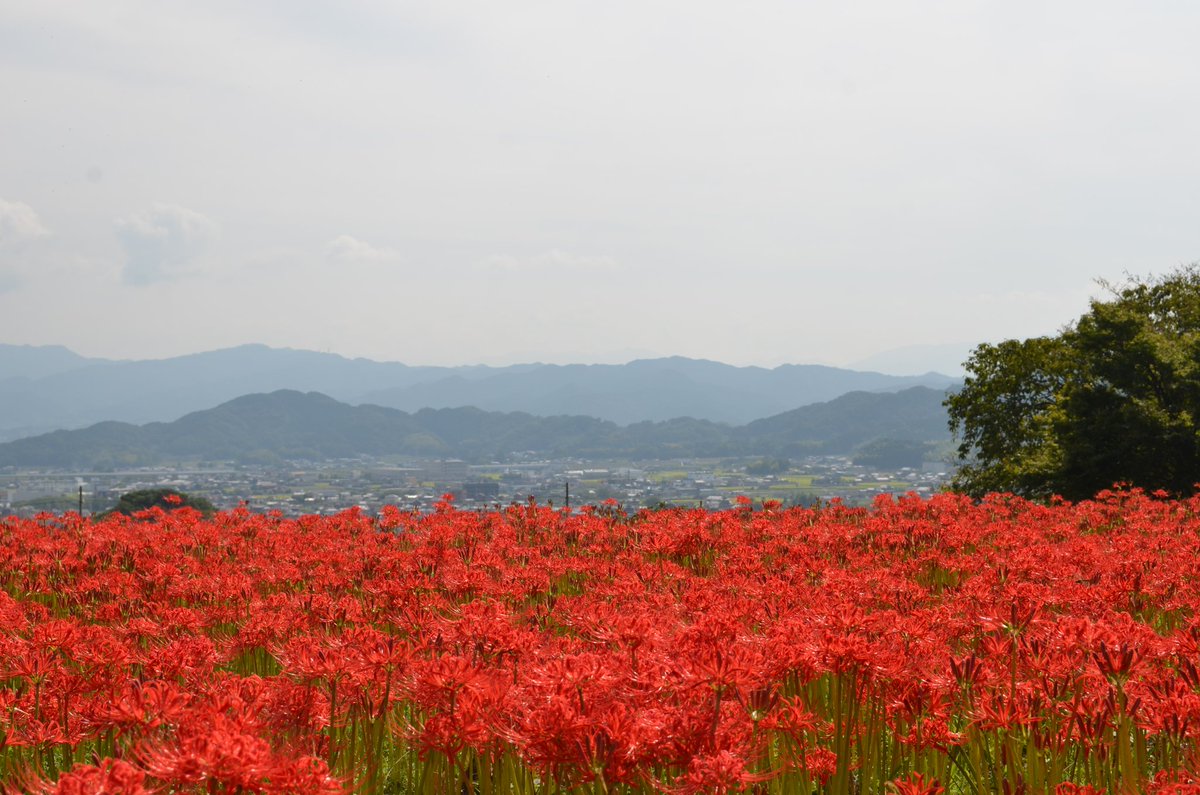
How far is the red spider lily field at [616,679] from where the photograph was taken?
3283 millimetres

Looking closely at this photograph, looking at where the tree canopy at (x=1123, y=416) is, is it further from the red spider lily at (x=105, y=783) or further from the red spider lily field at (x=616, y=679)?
the red spider lily at (x=105, y=783)

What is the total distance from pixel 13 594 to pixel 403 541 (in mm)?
4533

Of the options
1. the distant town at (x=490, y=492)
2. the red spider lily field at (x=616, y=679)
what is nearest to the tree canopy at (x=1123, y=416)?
the distant town at (x=490, y=492)

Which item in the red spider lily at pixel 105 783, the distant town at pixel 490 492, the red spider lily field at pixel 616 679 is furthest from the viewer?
the distant town at pixel 490 492

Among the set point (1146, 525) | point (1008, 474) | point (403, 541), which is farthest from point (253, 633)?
point (1008, 474)

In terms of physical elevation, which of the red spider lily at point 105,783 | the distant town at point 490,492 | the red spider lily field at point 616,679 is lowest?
the distant town at point 490,492

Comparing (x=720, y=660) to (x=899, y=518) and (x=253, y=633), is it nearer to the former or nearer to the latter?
(x=253, y=633)

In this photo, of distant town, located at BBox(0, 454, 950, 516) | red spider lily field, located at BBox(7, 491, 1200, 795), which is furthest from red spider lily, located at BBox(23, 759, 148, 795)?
distant town, located at BBox(0, 454, 950, 516)

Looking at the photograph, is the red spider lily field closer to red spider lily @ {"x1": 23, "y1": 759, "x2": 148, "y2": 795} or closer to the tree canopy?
red spider lily @ {"x1": 23, "y1": 759, "x2": 148, "y2": 795}

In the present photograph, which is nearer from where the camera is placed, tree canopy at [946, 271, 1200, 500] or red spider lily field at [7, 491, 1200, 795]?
red spider lily field at [7, 491, 1200, 795]

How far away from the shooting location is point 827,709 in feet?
17.8

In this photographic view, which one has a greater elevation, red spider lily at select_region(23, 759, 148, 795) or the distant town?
red spider lily at select_region(23, 759, 148, 795)

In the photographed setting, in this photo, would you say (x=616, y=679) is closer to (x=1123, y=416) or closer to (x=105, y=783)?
(x=105, y=783)

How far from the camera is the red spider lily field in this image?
10.8ft
